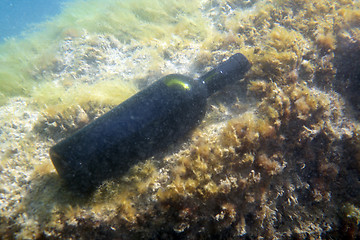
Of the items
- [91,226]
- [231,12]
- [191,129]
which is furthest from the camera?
[231,12]

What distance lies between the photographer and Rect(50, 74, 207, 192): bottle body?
80.5 inches

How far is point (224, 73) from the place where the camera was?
2.86m

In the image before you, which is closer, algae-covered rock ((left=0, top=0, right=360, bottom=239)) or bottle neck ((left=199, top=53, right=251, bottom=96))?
algae-covered rock ((left=0, top=0, right=360, bottom=239))

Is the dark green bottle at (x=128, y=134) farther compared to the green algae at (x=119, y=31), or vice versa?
the green algae at (x=119, y=31)

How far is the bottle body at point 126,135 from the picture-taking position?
204 centimetres

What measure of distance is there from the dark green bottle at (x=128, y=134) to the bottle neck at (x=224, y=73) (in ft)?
0.98

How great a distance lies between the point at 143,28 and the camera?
580 centimetres

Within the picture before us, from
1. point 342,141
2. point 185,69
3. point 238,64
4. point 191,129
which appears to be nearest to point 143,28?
point 185,69

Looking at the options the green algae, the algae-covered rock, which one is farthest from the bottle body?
the green algae

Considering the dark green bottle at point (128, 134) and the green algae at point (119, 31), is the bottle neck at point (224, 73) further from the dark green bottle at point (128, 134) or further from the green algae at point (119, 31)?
the green algae at point (119, 31)

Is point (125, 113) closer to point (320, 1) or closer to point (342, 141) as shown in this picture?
point (342, 141)

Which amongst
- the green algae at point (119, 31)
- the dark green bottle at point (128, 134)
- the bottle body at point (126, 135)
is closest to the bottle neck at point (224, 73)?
the dark green bottle at point (128, 134)

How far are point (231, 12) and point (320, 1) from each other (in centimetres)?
231

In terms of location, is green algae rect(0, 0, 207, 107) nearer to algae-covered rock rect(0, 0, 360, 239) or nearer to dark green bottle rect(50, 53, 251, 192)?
algae-covered rock rect(0, 0, 360, 239)
